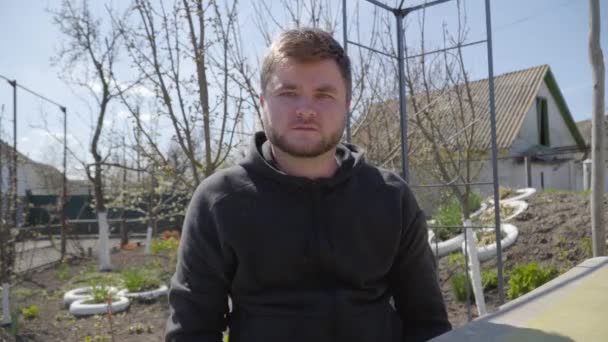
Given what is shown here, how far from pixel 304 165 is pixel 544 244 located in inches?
218

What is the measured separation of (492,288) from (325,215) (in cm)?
440

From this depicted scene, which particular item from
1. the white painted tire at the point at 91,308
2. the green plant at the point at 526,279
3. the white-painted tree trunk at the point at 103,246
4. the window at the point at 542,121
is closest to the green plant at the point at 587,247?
the green plant at the point at 526,279

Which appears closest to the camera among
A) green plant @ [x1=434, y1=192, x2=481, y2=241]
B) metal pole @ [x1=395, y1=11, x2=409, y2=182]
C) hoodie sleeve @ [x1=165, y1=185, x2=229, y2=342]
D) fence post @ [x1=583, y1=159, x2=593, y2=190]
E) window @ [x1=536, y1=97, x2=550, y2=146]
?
hoodie sleeve @ [x1=165, y1=185, x2=229, y2=342]

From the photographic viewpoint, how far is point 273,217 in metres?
1.36

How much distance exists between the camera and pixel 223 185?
1398 millimetres

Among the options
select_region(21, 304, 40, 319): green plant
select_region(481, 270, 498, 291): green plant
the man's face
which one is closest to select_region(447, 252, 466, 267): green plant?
select_region(481, 270, 498, 291): green plant

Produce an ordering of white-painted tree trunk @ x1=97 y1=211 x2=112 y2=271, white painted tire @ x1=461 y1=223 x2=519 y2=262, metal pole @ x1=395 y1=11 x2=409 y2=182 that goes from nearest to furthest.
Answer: metal pole @ x1=395 y1=11 x2=409 y2=182 < white painted tire @ x1=461 y1=223 x2=519 y2=262 < white-painted tree trunk @ x1=97 y1=211 x2=112 y2=271

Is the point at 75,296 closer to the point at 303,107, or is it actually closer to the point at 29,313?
the point at 29,313

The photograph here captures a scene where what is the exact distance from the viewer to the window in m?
15.3

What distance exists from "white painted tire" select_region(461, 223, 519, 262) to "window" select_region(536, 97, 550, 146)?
10244 mm

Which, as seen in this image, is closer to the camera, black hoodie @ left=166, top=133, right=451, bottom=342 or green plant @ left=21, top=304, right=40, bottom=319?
black hoodie @ left=166, top=133, right=451, bottom=342

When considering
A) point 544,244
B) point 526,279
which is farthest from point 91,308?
point 544,244

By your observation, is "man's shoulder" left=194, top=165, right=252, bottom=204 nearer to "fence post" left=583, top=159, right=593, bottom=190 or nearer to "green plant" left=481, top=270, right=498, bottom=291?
"green plant" left=481, top=270, right=498, bottom=291

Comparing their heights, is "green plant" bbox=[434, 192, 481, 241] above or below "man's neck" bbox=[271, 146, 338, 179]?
below
